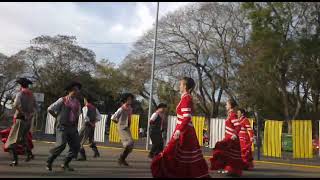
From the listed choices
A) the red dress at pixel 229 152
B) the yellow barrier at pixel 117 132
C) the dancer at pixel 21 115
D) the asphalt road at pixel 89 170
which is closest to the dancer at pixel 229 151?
the red dress at pixel 229 152

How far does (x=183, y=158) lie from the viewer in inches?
373

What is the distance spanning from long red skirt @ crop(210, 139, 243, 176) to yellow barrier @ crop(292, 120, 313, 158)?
267 inches

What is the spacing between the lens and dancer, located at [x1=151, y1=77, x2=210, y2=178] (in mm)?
9406

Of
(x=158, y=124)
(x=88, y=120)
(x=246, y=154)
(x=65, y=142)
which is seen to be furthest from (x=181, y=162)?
(x=88, y=120)

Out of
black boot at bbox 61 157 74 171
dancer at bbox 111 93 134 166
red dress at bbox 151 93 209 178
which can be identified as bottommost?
black boot at bbox 61 157 74 171

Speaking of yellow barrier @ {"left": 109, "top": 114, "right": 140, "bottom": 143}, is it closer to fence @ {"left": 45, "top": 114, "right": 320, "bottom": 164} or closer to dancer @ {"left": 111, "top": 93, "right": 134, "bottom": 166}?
fence @ {"left": 45, "top": 114, "right": 320, "bottom": 164}

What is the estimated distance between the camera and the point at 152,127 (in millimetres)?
15320

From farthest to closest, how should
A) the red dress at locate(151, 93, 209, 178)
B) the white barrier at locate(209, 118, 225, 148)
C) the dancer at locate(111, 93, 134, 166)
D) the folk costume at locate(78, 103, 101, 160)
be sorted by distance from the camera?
the white barrier at locate(209, 118, 225, 148) → the folk costume at locate(78, 103, 101, 160) → the dancer at locate(111, 93, 134, 166) → the red dress at locate(151, 93, 209, 178)

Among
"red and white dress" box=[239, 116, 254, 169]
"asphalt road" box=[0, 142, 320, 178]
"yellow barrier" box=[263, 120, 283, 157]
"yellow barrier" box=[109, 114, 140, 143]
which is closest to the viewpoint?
"asphalt road" box=[0, 142, 320, 178]

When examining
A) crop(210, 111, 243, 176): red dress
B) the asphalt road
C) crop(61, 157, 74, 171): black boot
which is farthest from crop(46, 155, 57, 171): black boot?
crop(210, 111, 243, 176): red dress

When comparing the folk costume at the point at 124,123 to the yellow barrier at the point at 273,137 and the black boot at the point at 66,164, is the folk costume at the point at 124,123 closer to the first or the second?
the black boot at the point at 66,164

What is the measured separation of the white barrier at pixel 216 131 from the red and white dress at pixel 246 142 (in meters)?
6.45

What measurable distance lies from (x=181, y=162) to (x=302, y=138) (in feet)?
32.2

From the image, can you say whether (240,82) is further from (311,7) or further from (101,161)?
(101,161)
